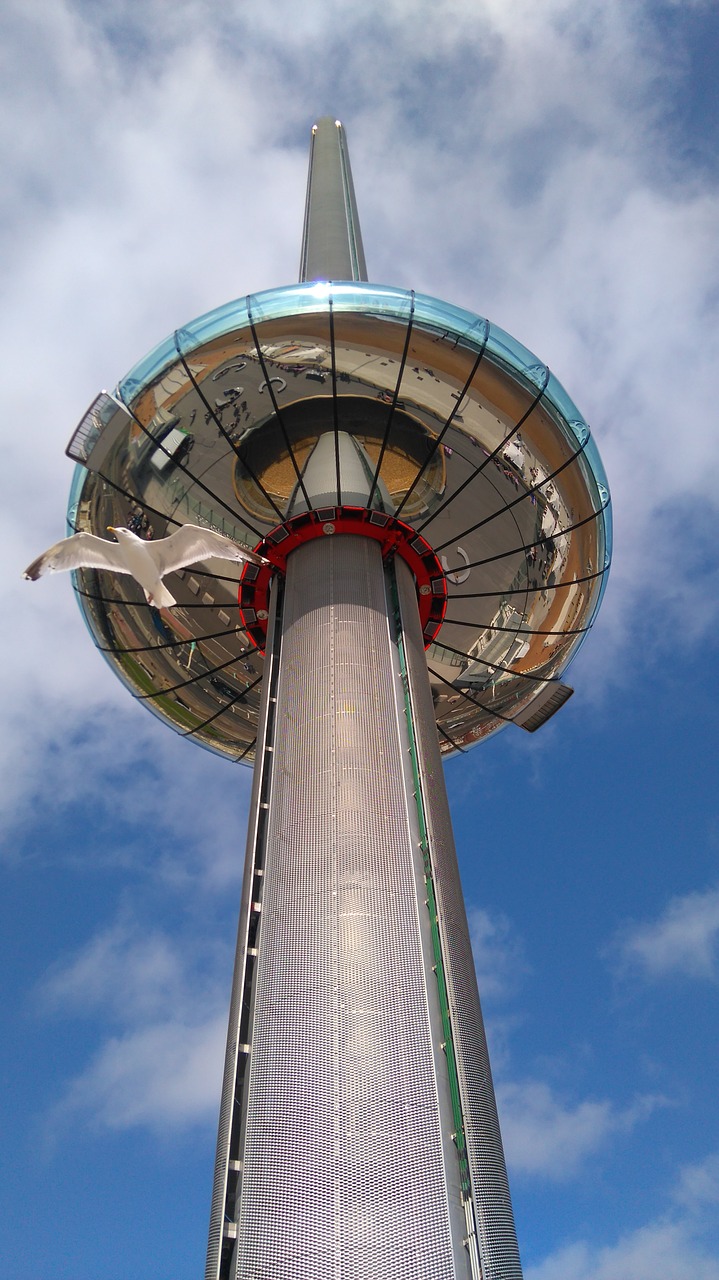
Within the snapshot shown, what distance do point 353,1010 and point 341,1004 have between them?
0.44 feet

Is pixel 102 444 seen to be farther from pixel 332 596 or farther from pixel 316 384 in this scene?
pixel 332 596

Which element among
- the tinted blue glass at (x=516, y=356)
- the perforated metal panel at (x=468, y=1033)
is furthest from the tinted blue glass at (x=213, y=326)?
the perforated metal panel at (x=468, y=1033)

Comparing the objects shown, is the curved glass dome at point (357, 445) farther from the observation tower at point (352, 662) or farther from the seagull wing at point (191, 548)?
the seagull wing at point (191, 548)

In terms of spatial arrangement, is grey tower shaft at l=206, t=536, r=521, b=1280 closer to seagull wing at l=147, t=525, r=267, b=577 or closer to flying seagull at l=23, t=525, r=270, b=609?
seagull wing at l=147, t=525, r=267, b=577

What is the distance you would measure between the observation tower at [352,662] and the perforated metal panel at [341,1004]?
0.03 m

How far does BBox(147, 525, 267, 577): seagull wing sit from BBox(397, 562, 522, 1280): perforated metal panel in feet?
10.4

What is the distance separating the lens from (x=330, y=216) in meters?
25.7

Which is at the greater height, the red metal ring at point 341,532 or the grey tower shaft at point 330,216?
the grey tower shaft at point 330,216

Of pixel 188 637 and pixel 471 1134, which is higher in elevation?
pixel 188 637

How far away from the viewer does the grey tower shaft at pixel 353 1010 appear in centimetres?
833

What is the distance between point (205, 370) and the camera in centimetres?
1463

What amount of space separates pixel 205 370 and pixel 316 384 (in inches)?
66.0

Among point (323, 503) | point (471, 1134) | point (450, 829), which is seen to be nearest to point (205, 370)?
point (323, 503)

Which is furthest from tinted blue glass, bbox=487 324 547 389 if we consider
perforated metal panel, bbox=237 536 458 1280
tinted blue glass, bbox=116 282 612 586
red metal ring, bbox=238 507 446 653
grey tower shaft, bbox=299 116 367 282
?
grey tower shaft, bbox=299 116 367 282
